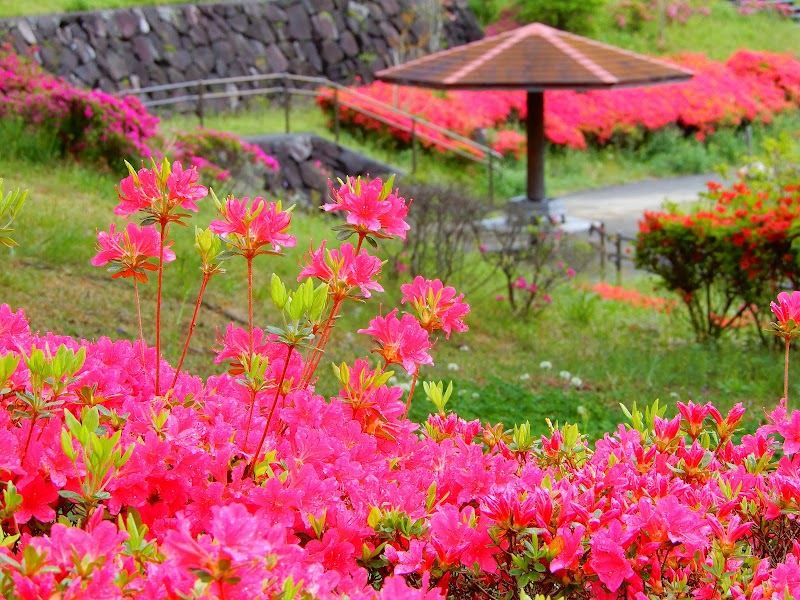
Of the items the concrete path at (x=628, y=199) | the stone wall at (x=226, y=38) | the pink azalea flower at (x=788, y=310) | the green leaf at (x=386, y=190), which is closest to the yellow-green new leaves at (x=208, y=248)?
the green leaf at (x=386, y=190)

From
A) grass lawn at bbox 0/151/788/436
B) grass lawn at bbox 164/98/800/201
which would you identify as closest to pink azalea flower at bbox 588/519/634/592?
grass lawn at bbox 0/151/788/436

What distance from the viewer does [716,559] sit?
1.62m

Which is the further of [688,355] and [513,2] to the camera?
[513,2]

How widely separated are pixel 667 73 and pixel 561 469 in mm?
10226

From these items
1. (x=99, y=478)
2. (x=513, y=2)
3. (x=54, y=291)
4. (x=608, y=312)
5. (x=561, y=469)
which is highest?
(x=513, y=2)

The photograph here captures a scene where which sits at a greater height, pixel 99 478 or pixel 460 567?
pixel 99 478

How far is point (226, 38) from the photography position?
18.6 m

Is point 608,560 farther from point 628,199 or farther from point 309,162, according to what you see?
point 628,199

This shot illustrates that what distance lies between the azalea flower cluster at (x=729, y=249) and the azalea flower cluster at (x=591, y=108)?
902cm

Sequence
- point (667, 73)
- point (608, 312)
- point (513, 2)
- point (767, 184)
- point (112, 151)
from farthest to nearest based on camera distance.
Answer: point (513, 2), point (667, 73), point (112, 151), point (608, 312), point (767, 184)

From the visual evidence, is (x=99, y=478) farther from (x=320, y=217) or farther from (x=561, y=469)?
(x=320, y=217)

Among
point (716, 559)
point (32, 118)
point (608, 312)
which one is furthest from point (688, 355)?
point (32, 118)

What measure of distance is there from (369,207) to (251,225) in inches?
8.6

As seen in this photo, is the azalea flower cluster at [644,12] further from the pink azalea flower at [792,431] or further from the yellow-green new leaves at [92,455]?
the yellow-green new leaves at [92,455]
